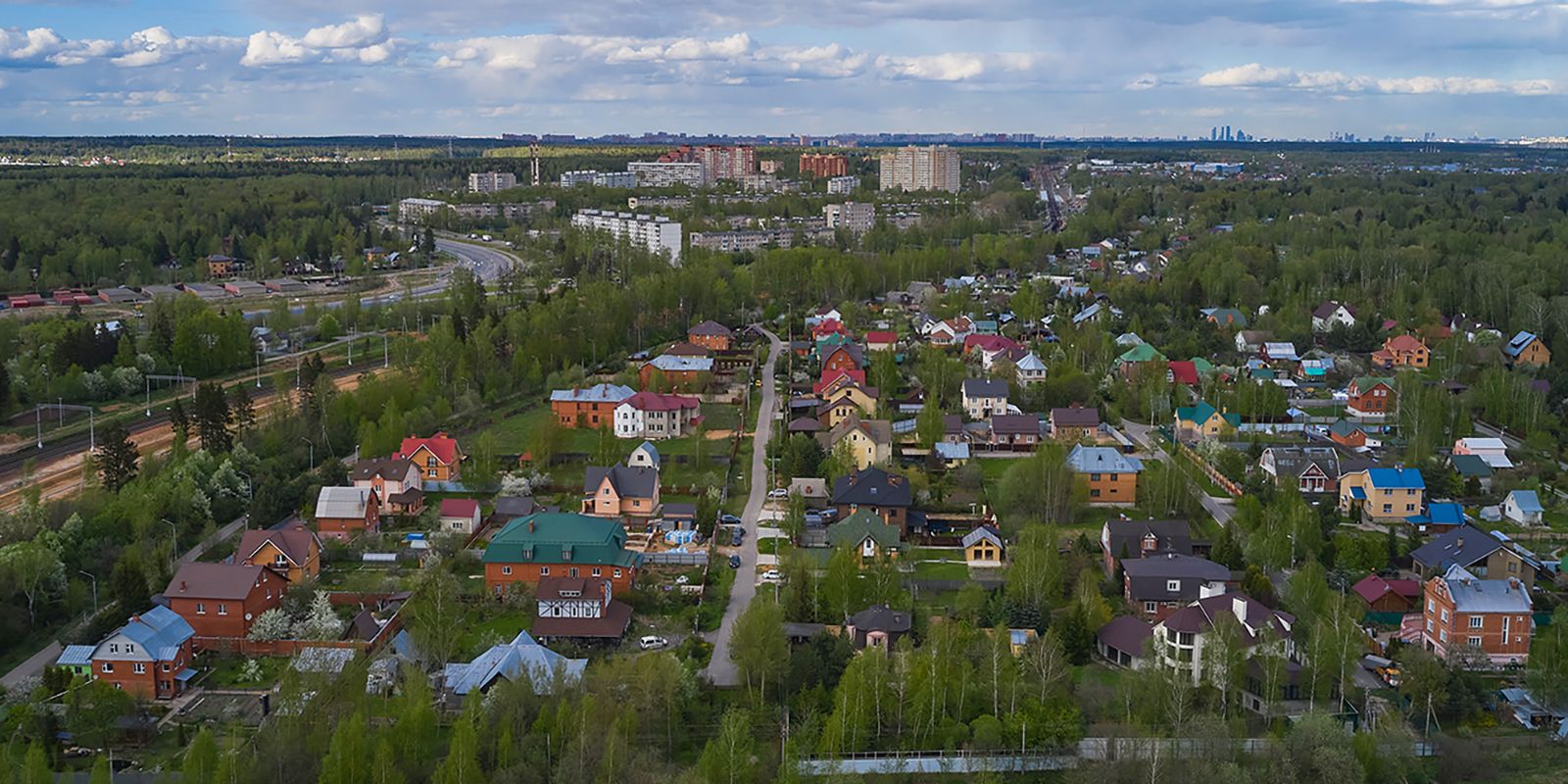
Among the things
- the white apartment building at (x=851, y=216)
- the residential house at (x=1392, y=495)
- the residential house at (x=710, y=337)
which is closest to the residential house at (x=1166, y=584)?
the residential house at (x=1392, y=495)

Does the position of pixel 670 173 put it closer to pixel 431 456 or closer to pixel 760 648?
pixel 431 456

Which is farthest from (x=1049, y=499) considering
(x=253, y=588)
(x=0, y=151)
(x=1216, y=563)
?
(x=0, y=151)

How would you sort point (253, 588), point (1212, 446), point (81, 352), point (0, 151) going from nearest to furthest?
1. point (253, 588)
2. point (1212, 446)
3. point (81, 352)
4. point (0, 151)

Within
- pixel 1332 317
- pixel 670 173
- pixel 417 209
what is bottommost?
pixel 1332 317

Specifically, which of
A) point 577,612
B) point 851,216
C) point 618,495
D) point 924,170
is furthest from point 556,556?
point 924,170

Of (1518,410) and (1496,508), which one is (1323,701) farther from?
(1518,410)

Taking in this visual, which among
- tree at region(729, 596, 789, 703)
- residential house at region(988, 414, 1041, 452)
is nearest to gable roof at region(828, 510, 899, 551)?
tree at region(729, 596, 789, 703)
